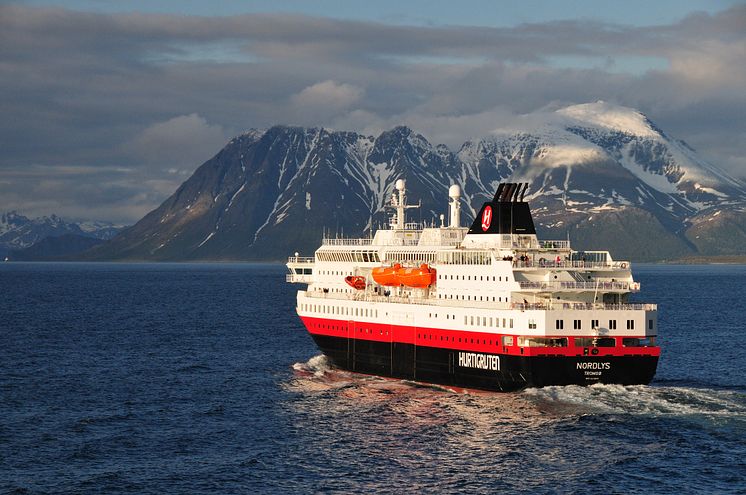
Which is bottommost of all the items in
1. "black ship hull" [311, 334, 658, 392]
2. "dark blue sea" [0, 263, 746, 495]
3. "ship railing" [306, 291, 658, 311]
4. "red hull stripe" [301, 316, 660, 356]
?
"dark blue sea" [0, 263, 746, 495]

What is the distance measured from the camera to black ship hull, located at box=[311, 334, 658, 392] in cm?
6600

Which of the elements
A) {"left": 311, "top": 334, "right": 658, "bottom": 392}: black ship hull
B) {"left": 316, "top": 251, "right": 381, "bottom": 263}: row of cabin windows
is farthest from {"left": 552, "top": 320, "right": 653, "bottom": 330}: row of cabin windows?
{"left": 316, "top": 251, "right": 381, "bottom": 263}: row of cabin windows

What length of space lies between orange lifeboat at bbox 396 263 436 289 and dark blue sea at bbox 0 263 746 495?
6714 millimetres

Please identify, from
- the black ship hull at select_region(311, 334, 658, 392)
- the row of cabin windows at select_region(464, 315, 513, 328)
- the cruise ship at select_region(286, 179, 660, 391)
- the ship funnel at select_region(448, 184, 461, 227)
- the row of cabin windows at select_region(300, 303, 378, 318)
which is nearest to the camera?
the black ship hull at select_region(311, 334, 658, 392)

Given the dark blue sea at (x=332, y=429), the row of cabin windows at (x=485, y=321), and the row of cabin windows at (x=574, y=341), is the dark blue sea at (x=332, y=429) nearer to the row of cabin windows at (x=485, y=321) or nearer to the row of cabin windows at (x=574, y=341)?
the row of cabin windows at (x=574, y=341)

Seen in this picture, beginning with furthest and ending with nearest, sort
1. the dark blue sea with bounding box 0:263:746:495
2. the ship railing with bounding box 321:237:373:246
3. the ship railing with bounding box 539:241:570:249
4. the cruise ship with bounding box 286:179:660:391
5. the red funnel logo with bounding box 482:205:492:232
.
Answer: the ship railing with bounding box 321:237:373:246
the red funnel logo with bounding box 482:205:492:232
the ship railing with bounding box 539:241:570:249
the cruise ship with bounding box 286:179:660:391
the dark blue sea with bounding box 0:263:746:495

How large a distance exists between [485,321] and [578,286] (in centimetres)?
590

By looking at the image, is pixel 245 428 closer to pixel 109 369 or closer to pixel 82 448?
pixel 82 448

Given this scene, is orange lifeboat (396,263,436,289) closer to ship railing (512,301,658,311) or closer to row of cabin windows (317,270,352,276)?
row of cabin windows (317,270,352,276)

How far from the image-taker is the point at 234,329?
116625 mm

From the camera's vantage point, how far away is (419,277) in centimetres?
7675

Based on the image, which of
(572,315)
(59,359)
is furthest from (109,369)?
(572,315)

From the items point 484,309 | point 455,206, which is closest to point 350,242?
point 455,206

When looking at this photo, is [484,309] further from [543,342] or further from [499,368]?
[543,342]
